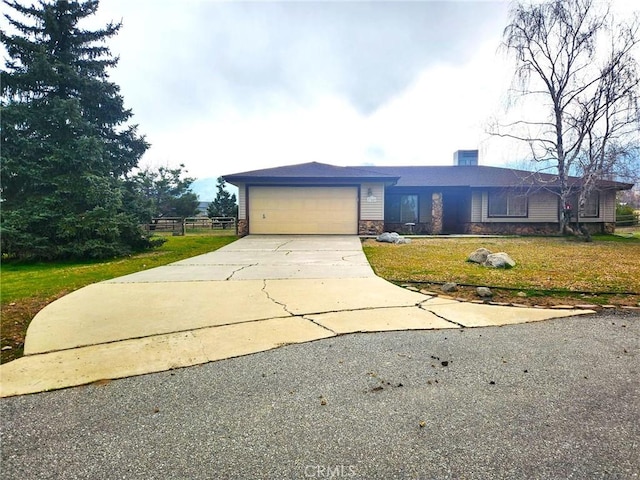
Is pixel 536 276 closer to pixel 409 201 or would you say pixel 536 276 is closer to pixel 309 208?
pixel 309 208

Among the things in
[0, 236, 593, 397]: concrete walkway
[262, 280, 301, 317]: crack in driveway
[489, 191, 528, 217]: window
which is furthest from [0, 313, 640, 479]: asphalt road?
[489, 191, 528, 217]: window

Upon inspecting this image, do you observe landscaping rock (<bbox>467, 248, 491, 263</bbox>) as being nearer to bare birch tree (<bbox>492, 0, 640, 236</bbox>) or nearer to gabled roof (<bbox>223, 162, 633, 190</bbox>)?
gabled roof (<bbox>223, 162, 633, 190</bbox>)

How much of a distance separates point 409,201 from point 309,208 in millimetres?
5571

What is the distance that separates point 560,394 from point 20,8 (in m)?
13.5

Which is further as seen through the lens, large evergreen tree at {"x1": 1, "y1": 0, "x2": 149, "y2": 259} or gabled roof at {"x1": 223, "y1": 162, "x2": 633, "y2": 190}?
gabled roof at {"x1": 223, "y1": 162, "x2": 633, "y2": 190}

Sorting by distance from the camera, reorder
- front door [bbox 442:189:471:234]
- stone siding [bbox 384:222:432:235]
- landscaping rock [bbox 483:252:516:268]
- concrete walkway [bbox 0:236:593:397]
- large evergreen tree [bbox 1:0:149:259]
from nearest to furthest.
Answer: concrete walkway [bbox 0:236:593:397] → landscaping rock [bbox 483:252:516:268] → large evergreen tree [bbox 1:0:149:259] → stone siding [bbox 384:222:432:235] → front door [bbox 442:189:471:234]

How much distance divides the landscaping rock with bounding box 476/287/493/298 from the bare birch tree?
11163mm

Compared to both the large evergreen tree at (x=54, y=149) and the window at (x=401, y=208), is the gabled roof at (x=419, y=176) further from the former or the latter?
the large evergreen tree at (x=54, y=149)

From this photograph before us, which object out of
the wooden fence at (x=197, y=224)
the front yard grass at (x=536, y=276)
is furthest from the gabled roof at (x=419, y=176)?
the wooden fence at (x=197, y=224)

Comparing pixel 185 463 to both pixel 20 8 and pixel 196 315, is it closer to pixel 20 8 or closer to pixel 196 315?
pixel 196 315

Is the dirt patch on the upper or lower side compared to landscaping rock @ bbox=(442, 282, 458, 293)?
lower

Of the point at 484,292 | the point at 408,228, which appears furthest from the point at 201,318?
the point at 408,228

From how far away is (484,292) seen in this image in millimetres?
4602

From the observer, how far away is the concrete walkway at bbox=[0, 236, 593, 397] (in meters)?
2.67
